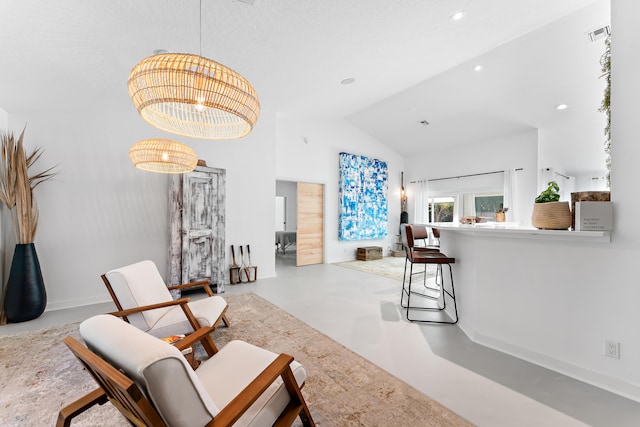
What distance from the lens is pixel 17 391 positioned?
1.89m

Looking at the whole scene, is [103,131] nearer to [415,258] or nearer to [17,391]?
[17,391]

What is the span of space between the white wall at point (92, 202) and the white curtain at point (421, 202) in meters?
5.83

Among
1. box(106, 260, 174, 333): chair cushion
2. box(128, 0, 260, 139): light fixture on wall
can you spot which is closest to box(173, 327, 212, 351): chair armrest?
box(106, 260, 174, 333): chair cushion

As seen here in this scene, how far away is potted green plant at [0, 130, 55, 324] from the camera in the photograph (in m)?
3.04

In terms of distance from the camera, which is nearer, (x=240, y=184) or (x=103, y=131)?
(x=103, y=131)

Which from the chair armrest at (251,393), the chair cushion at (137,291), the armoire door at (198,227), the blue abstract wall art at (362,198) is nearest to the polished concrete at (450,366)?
the armoire door at (198,227)

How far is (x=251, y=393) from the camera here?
3.54ft

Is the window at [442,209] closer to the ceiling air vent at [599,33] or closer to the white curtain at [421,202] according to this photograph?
the white curtain at [421,202]

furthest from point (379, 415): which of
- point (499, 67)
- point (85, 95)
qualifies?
point (499, 67)

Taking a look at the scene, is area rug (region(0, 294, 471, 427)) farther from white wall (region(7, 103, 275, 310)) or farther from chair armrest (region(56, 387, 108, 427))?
white wall (region(7, 103, 275, 310))

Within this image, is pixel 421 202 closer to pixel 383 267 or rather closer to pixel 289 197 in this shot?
pixel 383 267

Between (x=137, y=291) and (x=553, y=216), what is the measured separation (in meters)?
3.47

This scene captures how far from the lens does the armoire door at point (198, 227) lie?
13.1 feet

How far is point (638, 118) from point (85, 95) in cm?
538
